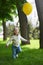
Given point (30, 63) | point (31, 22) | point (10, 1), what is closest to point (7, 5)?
point (10, 1)

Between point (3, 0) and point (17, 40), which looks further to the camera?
point (3, 0)

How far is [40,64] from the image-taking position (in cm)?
922

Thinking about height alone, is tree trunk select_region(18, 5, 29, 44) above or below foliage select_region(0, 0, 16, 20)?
below

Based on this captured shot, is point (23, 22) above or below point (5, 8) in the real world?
below

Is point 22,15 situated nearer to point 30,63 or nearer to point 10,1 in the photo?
point 10,1

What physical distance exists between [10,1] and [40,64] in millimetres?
5434

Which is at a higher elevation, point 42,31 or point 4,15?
point 4,15

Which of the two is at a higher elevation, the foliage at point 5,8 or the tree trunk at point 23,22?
the foliage at point 5,8

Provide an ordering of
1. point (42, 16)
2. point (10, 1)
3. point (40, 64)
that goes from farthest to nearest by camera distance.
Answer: point (42, 16)
point (10, 1)
point (40, 64)

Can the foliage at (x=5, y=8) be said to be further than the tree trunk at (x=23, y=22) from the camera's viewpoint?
No

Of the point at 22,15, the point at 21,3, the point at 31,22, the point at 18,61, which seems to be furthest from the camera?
the point at 31,22

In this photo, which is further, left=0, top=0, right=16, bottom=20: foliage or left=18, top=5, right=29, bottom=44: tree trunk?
left=18, top=5, right=29, bottom=44: tree trunk

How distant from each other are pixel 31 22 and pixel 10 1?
2123 cm

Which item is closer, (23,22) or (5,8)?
(5,8)
